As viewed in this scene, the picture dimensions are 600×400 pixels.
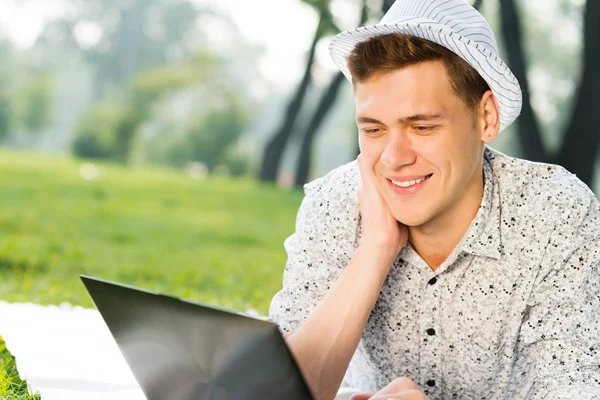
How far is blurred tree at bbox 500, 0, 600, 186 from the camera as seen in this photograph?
7918mm

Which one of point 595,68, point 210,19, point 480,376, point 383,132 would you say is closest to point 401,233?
point 383,132

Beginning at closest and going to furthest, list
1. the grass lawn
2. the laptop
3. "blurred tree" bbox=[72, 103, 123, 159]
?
the laptop → the grass lawn → "blurred tree" bbox=[72, 103, 123, 159]

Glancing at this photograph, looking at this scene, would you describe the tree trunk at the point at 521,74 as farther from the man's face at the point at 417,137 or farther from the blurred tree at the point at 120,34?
the blurred tree at the point at 120,34

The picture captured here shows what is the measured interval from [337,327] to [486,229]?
22.7 inches

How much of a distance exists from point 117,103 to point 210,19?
10.9 ft

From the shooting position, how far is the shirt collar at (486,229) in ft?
8.21

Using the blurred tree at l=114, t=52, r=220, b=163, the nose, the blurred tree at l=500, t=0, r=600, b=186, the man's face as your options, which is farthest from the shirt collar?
the blurred tree at l=114, t=52, r=220, b=163

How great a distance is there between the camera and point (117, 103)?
59.7 feet

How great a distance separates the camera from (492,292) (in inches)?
99.6

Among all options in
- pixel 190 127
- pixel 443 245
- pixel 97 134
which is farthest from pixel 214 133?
pixel 443 245

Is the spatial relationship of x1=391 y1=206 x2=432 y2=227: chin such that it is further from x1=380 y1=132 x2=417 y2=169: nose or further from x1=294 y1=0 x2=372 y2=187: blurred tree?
x1=294 y1=0 x2=372 y2=187: blurred tree

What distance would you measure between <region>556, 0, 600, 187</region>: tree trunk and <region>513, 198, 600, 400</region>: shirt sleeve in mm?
5789

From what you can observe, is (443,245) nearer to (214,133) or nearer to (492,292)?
(492,292)

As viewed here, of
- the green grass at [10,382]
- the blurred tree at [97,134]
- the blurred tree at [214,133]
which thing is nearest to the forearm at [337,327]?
the green grass at [10,382]
